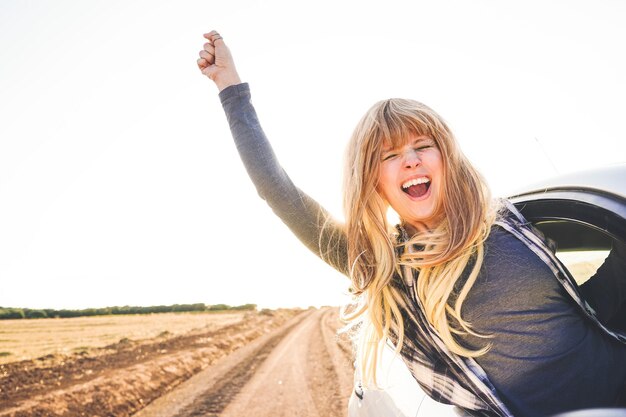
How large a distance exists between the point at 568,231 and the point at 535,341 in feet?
2.99

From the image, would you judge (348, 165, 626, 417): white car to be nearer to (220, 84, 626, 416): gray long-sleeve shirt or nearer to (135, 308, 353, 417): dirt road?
(220, 84, 626, 416): gray long-sleeve shirt

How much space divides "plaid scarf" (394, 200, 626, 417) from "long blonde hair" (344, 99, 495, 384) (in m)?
0.04

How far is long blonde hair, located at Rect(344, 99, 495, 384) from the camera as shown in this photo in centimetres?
120

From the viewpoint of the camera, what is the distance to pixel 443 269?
1239 mm

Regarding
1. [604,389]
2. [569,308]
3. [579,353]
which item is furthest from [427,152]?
[604,389]

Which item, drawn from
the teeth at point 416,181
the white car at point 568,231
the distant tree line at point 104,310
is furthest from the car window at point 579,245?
the distant tree line at point 104,310

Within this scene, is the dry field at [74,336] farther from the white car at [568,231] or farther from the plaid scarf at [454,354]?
the plaid scarf at [454,354]

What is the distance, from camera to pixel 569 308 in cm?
111

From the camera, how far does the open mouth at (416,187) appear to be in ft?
4.62

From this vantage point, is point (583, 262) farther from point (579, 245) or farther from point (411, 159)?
point (411, 159)

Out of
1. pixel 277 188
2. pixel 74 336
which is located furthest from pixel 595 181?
pixel 74 336

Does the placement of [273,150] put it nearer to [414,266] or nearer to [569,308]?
[414,266]

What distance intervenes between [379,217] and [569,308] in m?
0.72

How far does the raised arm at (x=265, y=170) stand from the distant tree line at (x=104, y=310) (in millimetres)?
64206
